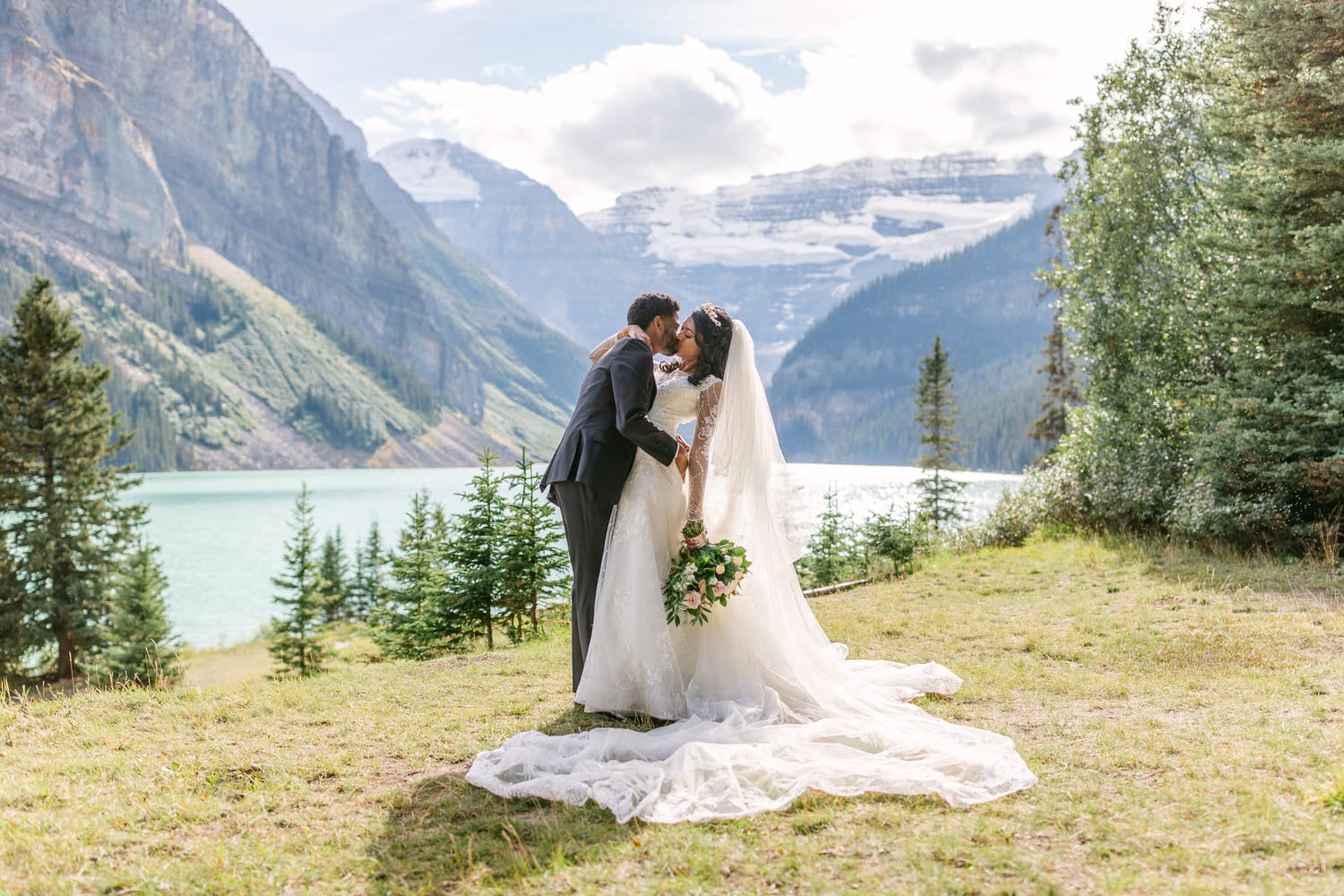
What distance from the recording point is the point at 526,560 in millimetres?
14375

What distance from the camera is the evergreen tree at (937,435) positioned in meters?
34.7

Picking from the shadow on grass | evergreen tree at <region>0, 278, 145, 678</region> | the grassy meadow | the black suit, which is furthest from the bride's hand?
evergreen tree at <region>0, 278, 145, 678</region>

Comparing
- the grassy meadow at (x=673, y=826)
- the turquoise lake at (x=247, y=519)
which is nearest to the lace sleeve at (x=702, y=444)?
the turquoise lake at (x=247, y=519)

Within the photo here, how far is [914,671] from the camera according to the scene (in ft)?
25.1

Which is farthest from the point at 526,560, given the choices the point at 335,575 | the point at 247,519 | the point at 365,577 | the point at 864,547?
the point at 247,519

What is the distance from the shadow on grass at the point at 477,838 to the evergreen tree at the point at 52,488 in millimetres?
25484

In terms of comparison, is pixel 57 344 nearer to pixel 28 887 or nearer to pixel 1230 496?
pixel 28 887

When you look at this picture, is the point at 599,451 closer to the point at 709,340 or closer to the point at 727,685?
the point at 709,340

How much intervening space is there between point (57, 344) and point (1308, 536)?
31332 mm

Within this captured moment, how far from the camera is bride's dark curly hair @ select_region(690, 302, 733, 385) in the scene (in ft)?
22.5

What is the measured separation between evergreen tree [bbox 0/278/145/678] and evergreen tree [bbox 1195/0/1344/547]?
29102 mm

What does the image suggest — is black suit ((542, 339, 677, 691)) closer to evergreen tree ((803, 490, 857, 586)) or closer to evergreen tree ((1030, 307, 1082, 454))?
evergreen tree ((803, 490, 857, 586))

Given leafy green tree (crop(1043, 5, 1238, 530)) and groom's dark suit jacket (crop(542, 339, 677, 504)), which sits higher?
leafy green tree (crop(1043, 5, 1238, 530))

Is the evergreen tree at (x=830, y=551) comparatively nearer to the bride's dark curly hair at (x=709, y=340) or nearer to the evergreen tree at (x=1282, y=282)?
the evergreen tree at (x=1282, y=282)
